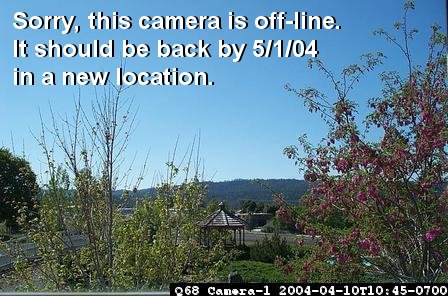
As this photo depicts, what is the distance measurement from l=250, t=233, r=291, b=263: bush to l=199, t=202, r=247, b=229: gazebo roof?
52 centimetres

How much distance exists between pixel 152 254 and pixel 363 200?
2327 millimetres

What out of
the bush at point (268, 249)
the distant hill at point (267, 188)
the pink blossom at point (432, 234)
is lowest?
the bush at point (268, 249)

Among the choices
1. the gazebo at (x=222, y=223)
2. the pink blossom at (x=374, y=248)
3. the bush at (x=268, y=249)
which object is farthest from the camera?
the bush at (x=268, y=249)

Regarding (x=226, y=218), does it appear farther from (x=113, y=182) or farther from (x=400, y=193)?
(x=400, y=193)

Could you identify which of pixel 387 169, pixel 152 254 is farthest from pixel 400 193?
pixel 152 254

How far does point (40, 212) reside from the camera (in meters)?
5.92

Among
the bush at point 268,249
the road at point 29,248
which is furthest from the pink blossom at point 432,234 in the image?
the bush at point 268,249

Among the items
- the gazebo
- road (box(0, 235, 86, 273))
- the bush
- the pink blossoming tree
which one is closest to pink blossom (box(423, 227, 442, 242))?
the pink blossoming tree

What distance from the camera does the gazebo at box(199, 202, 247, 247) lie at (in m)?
6.69

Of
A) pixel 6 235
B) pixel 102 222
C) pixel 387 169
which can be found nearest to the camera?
pixel 387 169

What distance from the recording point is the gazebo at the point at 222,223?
6.69 metres

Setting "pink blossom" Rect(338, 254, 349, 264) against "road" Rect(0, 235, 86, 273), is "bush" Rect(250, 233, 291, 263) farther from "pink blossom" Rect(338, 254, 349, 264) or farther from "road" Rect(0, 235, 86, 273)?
"pink blossom" Rect(338, 254, 349, 264)

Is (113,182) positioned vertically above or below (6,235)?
above

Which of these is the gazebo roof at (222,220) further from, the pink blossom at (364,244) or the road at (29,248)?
the pink blossom at (364,244)
